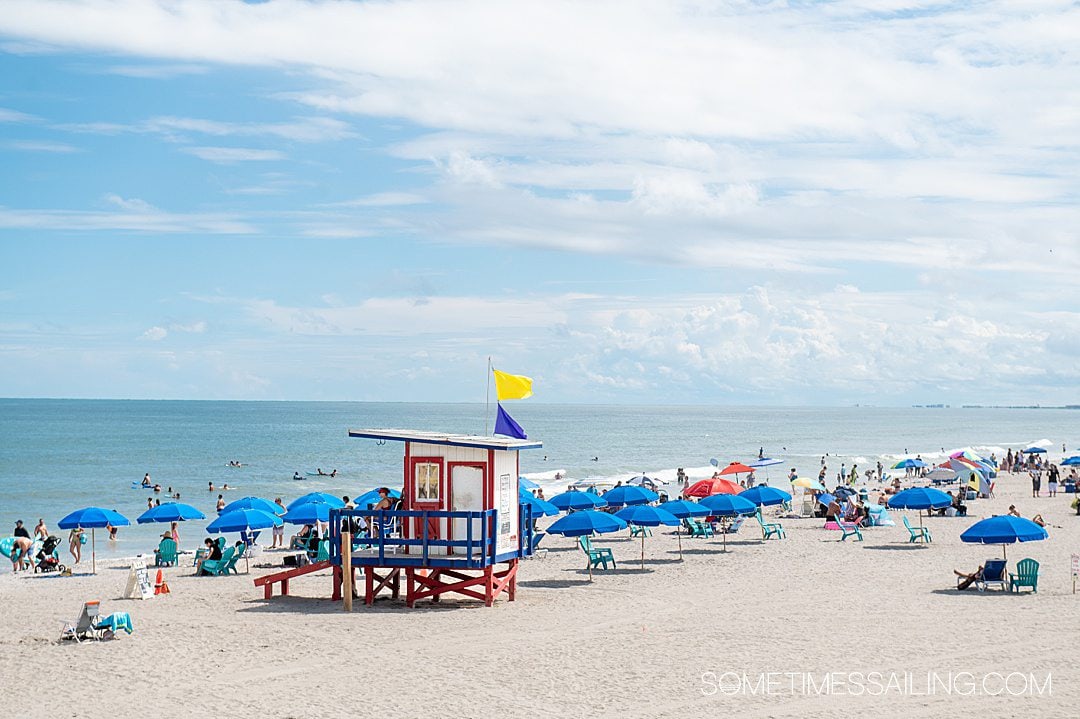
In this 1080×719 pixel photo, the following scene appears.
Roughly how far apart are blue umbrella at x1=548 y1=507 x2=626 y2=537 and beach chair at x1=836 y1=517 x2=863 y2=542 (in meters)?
9.74

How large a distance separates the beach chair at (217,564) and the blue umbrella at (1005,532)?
15398 mm

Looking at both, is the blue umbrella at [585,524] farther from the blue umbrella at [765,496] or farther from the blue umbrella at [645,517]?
the blue umbrella at [765,496]

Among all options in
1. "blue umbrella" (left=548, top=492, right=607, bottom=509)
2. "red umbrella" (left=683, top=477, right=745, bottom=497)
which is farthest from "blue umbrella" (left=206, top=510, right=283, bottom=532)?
"red umbrella" (left=683, top=477, right=745, bottom=497)

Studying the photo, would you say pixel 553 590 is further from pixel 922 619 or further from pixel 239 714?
pixel 239 714

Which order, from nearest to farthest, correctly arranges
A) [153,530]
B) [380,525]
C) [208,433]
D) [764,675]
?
[764,675] < [380,525] < [153,530] < [208,433]

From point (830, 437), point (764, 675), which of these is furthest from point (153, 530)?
point (830, 437)

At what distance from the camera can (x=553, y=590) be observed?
21109mm

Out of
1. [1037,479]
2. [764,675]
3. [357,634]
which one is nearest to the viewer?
[764,675]

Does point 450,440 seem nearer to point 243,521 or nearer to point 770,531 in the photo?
point 243,521

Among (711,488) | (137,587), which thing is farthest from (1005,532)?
(137,587)

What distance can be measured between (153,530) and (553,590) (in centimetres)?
1961

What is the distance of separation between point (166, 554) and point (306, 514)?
340 cm

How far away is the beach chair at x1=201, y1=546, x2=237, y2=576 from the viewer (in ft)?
77.0

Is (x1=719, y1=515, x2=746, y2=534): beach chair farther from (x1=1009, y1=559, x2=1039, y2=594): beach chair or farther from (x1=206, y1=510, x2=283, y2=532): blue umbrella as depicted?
(x1=206, y1=510, x2=283, y2=532): blue umbrella
